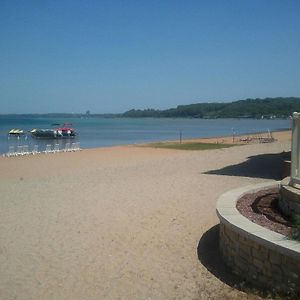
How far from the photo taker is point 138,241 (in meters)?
7.31

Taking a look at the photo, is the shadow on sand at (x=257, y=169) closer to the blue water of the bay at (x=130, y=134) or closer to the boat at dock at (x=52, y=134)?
the blue water of the bay at (x=130, y=134)

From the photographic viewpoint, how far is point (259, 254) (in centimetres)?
497

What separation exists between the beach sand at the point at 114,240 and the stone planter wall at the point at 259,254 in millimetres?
260

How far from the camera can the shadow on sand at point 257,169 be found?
14271 millimetres

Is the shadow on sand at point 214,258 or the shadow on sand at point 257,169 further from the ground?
the shadow on sand at point 214,258

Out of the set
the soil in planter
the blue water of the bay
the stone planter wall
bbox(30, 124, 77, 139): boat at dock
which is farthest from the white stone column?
bbox(30, 124, 77, 139): boat at dock

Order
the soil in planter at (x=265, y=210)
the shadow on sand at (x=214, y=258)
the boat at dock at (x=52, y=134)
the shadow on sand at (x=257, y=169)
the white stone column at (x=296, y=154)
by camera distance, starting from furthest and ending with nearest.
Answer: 1. the boat at dock at (x=52, y=134)
2. the shadow on sand at (x=257, y=169)
3. the white stone column at (x=296, y=154)
4. the soil in planter at (x=265, y=210)
5. the shadow on sand at (x=214, y=258)

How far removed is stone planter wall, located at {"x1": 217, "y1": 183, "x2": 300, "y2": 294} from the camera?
4539 mm

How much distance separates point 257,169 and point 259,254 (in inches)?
438

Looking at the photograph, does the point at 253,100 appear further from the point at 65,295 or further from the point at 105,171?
the point at 65,295

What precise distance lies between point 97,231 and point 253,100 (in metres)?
192

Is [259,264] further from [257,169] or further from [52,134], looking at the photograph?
[52,134]

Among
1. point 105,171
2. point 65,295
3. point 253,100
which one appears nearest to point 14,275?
point 65,295

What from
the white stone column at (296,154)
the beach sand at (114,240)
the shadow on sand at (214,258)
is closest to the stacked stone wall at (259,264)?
the shadow on sand at (214,258)
